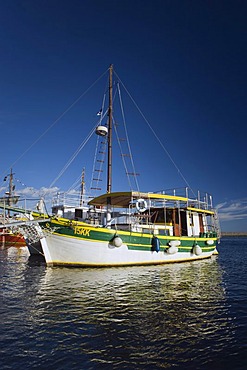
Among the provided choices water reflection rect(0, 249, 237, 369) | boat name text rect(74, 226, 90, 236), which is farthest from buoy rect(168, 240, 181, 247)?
boat name text rect(74, 226, 90, 236)

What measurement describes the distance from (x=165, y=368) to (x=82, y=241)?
12825 millimetres

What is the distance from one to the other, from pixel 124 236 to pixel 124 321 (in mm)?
10520

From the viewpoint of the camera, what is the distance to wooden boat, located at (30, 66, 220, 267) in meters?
18.0

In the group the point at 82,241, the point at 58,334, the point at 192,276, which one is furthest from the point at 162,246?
the point at 58,334

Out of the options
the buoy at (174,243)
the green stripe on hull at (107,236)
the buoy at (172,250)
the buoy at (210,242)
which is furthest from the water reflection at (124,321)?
the buoy at (210,242)

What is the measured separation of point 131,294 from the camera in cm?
1161

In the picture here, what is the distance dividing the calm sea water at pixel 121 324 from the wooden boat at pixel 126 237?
3.92 metres

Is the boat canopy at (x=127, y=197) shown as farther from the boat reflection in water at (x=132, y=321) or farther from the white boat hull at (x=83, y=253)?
the boat reflection in water at (x=132, y=321)

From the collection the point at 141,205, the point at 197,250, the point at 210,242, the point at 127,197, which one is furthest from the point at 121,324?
the point at 210,242

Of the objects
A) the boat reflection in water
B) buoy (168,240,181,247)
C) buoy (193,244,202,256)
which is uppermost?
buoy (168,240,181,247)

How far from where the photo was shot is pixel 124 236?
18.8 metres

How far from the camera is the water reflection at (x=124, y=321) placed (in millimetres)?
6121

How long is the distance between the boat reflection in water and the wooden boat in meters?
3.65

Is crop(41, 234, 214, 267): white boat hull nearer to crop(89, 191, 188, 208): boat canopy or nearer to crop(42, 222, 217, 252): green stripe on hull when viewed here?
crop(42, 222, 217, 252): green stripe on hull
